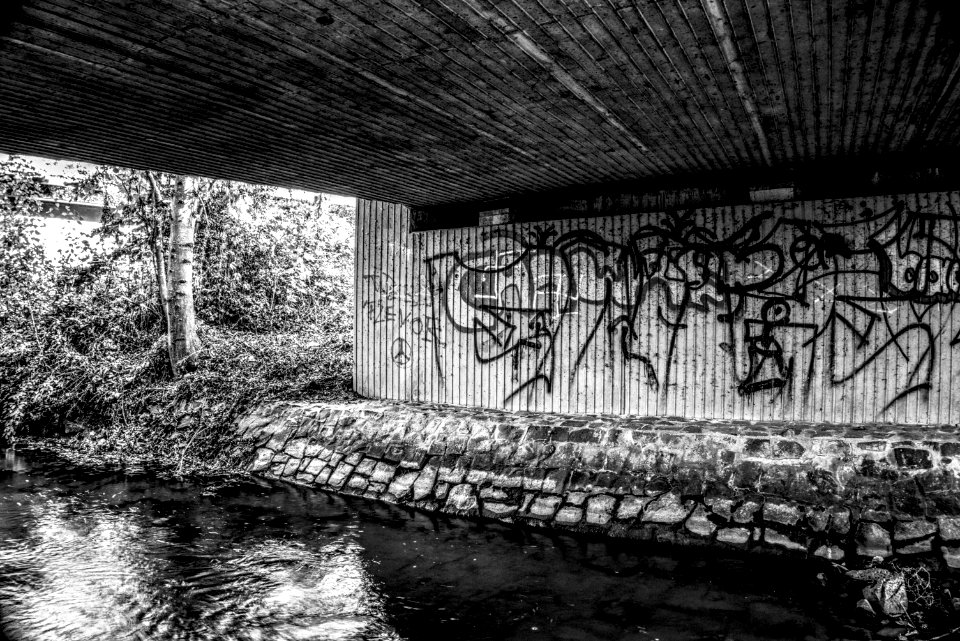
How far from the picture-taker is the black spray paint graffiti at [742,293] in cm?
721

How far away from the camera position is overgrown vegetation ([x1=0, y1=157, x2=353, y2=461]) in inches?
449

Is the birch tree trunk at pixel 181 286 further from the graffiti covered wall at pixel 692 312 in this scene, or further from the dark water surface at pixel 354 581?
the dark water surface at pixel 354 581

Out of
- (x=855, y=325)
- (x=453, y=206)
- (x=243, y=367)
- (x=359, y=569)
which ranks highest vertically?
(x=453, y=206)

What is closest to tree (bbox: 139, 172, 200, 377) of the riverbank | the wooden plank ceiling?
the riverbank

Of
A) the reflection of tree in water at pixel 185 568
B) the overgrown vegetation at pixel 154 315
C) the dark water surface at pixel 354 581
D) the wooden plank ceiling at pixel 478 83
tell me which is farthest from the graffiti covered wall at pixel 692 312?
the reflection of tree in water at pixel 185 568

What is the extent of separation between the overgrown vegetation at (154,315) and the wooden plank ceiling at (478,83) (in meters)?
5.31

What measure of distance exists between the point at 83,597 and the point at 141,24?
15.0 ft

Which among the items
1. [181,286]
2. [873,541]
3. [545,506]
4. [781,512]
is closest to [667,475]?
[781,512]

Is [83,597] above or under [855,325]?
under

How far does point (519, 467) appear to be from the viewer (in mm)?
7746

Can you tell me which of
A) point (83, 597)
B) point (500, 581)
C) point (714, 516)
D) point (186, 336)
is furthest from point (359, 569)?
point (186, 336)

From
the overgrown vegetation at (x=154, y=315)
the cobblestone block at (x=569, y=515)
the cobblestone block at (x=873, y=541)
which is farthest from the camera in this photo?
the overgrown vegetation at (x=154, y=315)

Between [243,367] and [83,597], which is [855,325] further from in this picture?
[243,367]

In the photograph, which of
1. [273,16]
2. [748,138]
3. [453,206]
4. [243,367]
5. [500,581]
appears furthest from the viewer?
[243,367]
